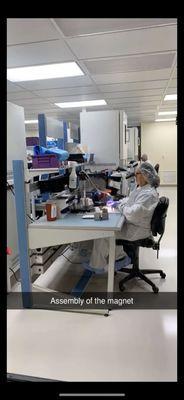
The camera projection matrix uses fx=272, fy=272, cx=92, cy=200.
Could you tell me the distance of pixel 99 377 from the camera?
5.23 feet

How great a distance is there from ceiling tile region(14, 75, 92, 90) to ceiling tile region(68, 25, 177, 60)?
874 millimetres

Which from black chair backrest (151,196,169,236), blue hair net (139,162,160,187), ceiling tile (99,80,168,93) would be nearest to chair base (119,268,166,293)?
black chair backrest (151,196,169,236)

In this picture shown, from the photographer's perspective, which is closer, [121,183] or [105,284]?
[105,284]

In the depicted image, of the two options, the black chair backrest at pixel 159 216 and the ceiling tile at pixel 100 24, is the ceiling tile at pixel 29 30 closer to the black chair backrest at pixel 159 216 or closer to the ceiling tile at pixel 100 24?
the ceiling tile at pixel 100 24

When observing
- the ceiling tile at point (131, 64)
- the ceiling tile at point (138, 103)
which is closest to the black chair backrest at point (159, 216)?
the ceiling tile at point (131, 64)

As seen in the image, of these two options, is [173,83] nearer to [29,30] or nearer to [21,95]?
[21,95]

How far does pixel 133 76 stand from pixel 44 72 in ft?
3.86

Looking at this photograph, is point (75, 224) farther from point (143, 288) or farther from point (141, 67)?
point (141, 67)

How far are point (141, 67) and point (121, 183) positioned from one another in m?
1.52

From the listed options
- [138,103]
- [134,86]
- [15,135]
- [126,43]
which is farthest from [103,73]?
[138,103]

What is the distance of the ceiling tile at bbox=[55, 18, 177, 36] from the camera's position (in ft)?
6.61

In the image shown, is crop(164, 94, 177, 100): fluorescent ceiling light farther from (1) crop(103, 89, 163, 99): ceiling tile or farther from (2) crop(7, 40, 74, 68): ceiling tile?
(2) crop(7, 40, 74, 68): ceiling tile
